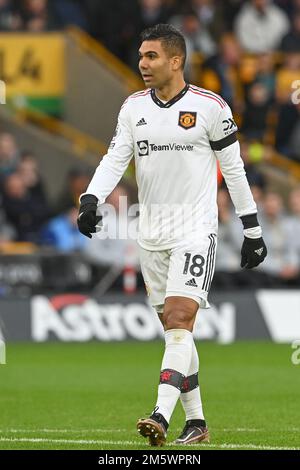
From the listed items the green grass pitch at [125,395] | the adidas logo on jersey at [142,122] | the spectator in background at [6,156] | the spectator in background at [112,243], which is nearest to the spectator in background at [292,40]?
the spectator in background at [6,156]

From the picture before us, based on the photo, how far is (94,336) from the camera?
721 inches

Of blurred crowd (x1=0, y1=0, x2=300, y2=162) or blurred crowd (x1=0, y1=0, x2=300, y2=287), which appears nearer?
blurred crowd (x1=0, y1=0, x2=300, y2=287)

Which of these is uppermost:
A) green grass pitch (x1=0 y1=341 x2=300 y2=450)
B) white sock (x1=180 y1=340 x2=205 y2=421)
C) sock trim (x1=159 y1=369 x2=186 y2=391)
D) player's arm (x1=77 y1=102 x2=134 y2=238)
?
player's arm (x1=77 y1=102 x2=134 y2=238)

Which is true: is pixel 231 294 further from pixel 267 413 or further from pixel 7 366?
pixel 267 413

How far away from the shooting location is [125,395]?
12828 mm

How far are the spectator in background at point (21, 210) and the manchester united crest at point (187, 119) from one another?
35.4 feet

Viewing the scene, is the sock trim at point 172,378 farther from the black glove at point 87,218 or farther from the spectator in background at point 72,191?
the spectator in background at point 72,191

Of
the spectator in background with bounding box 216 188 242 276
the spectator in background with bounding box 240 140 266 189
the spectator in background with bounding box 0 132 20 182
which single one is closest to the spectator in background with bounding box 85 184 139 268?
the spectator in background with bounding box 216 188 242 276

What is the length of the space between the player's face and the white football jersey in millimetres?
170

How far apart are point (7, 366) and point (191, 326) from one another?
6800mm

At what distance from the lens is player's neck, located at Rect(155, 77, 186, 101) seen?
9312mm

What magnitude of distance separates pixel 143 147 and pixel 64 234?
10.1 m

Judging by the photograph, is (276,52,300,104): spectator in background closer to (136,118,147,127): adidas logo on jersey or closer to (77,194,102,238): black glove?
(136,118,147,127): adidas logo on jersey

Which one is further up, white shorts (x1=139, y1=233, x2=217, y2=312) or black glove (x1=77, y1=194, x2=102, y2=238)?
black glove (x1=77, y1=194, x2=102, y2=238)
